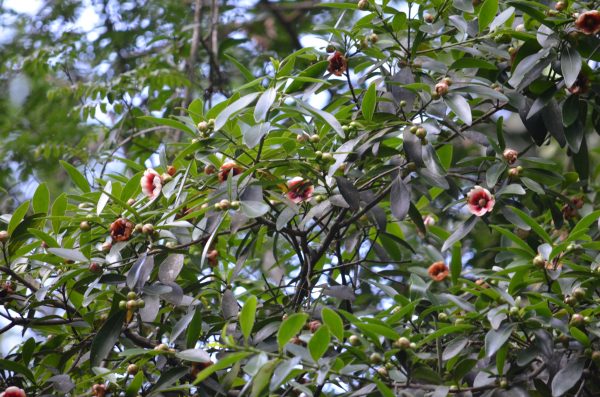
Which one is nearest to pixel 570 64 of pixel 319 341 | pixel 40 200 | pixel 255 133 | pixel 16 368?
pixel 255 133

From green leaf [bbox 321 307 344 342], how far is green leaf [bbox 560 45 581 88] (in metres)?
0.73

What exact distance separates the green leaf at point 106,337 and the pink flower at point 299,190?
17.5 inches

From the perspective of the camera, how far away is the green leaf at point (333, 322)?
153 centimetres

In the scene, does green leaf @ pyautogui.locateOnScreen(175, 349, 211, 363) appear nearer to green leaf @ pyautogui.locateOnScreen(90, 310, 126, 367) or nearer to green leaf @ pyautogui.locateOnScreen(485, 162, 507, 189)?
green leaf @ pyautogui.locateOnScreen(90, 310, 126, 367)

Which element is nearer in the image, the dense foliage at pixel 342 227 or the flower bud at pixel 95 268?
the dense foliage at pixel 342 227

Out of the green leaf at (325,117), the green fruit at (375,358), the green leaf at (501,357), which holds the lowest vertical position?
the green leaf at (501,357)

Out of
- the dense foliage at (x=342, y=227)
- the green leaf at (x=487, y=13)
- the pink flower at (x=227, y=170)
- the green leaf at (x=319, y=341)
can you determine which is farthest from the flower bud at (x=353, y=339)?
the green leaf at (x=487, y=13)

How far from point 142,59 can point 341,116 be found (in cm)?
236

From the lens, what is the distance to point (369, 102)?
1896 mm

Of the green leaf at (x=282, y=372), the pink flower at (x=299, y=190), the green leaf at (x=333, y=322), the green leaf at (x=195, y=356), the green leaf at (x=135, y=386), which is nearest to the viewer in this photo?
the green leaf at (x=282, y=372)

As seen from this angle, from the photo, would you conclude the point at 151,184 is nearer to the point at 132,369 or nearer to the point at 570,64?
the point at 132,369

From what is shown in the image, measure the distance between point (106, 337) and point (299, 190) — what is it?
523 millimetres

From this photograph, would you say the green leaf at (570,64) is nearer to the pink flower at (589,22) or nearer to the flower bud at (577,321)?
the pink flower at (589,22)

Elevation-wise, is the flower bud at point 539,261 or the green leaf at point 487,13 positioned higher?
the green leaf at point 487,13
